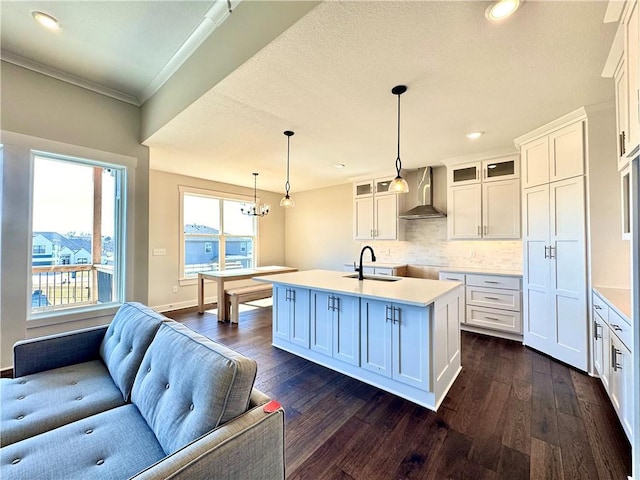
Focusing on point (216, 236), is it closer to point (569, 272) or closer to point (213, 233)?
point (213, 233)

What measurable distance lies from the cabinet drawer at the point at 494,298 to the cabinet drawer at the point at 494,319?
7cm

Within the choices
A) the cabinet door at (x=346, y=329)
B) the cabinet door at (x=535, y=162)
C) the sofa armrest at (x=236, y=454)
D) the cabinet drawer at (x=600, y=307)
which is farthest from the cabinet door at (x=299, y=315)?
the cabinet door at (x=535, y=162)

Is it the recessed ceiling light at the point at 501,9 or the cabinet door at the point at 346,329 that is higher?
the recessed ceiling light at the point at 501,9

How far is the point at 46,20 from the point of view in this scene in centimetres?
208

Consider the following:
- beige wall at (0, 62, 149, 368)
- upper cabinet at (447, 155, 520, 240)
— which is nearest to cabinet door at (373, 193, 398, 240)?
upper cabinet at (447, 155, 520, 240)

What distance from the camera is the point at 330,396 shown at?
2.27m

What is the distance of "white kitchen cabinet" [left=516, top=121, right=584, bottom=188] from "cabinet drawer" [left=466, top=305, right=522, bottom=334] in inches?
66.2

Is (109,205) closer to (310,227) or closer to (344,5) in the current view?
(344,5)

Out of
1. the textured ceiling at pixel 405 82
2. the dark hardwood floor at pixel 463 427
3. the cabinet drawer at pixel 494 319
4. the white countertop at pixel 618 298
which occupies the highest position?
the textured ceiling at pixel 405 82

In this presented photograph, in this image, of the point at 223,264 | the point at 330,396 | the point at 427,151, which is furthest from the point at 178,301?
the point at 427,151

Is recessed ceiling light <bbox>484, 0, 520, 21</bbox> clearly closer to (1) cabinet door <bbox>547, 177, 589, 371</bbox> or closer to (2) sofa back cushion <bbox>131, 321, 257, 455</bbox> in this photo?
(1) cabinet door <bbox>547, 177, 589, 371</bbox>

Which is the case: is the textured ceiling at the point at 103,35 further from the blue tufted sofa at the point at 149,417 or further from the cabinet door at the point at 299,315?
the cabinet door at the point at 299,315

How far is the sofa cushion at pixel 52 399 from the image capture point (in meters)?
1.27

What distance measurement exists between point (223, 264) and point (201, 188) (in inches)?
67.0
